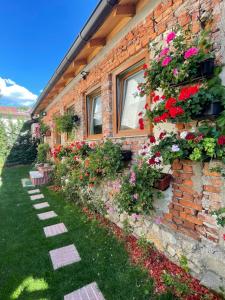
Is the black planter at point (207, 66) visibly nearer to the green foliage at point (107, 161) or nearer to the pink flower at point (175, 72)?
the pink flower at point (175, 72)

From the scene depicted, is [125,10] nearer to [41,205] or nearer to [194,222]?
[194,222]

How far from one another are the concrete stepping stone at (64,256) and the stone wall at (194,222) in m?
1.12

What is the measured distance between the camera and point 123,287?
2088 mm

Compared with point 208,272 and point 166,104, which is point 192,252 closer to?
point 208,272

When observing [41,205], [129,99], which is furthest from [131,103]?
[41,205]

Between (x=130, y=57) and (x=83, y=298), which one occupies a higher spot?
(x=130, y=57)

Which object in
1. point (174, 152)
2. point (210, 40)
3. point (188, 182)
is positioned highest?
point (210, 40)

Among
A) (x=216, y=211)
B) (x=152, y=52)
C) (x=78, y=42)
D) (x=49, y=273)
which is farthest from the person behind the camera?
(x=78, y=42)

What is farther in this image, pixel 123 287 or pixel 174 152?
pixel 123 287

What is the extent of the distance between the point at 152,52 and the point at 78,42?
155 cm

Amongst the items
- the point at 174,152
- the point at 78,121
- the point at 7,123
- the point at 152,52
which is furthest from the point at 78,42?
the point at 7,123

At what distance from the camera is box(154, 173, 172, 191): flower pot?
2.24 metres

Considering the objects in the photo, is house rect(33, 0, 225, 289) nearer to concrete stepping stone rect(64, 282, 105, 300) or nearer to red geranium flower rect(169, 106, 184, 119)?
red geranium flower rect(169, 106, 184, 119)

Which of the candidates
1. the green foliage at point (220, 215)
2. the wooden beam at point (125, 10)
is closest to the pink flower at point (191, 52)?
the green foliage at point (220, 215)
